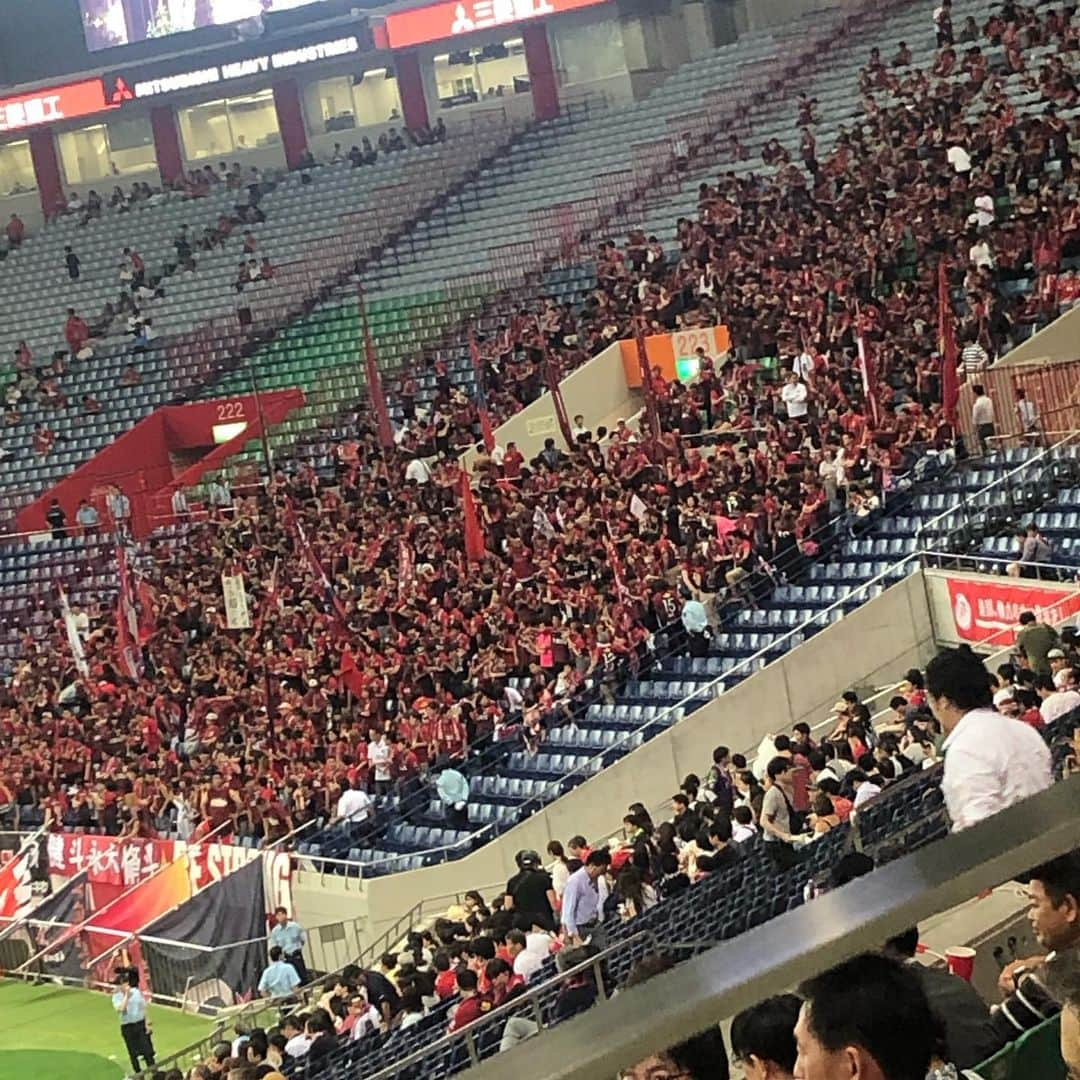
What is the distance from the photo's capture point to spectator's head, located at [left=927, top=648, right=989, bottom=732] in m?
5.22

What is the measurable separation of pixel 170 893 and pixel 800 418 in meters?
8.85

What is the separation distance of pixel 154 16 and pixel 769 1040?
46832 millimetres

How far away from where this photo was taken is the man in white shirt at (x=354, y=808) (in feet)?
70.0

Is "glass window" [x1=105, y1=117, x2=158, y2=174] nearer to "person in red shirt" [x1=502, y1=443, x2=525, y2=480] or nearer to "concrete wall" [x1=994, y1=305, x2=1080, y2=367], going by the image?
"person in red shirt" [x1=502, y1=443, x2=525, y2=480]

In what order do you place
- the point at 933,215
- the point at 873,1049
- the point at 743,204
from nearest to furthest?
1. the point at 873,1049
2. the point at 933,215
3. the point at 743,204

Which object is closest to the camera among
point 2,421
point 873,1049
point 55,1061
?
point 873,1049

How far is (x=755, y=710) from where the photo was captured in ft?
66.0

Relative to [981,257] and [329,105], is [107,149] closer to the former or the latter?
[329,105]

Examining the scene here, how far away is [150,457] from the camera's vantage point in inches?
1448

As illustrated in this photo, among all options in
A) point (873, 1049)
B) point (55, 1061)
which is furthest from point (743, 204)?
point (873, 1049)

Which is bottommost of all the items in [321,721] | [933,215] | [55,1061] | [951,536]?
[55,1061]

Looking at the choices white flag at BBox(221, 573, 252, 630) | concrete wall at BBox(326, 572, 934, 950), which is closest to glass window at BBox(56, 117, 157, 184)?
white flag at BBox(221, 573, 252, 630)

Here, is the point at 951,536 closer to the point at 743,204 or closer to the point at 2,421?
the point at 743,204

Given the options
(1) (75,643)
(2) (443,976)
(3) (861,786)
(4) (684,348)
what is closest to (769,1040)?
(3) (861,786)
